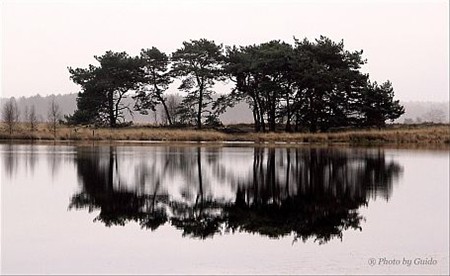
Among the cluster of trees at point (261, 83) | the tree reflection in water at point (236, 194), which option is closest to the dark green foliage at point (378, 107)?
the cluster of trees at point (261, 83)

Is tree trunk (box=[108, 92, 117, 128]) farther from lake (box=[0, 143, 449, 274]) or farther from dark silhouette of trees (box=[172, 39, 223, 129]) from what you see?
lake (box=[0, 143, 449, 274])

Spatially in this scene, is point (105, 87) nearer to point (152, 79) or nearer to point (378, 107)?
point (152, 79)

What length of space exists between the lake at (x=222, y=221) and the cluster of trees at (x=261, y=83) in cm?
3133

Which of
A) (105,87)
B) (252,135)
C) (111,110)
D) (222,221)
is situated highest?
(105,87)

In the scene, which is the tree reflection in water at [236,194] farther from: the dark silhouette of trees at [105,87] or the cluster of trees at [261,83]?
the dark silhouette of trees at [105,87]

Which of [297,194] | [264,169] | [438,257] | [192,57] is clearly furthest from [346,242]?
[192,57]

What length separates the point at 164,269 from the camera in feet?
25.9

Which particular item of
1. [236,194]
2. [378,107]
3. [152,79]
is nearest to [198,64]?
[152,79]

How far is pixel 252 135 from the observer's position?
52.6 meters

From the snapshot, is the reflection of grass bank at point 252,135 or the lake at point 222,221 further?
the reflection of grass bank at point 252,135

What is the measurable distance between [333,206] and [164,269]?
648 centimetres

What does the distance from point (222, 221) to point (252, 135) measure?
41202mm

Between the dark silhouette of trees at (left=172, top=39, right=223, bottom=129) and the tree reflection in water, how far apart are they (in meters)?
33.0

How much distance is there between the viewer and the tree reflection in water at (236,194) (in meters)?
11.3
